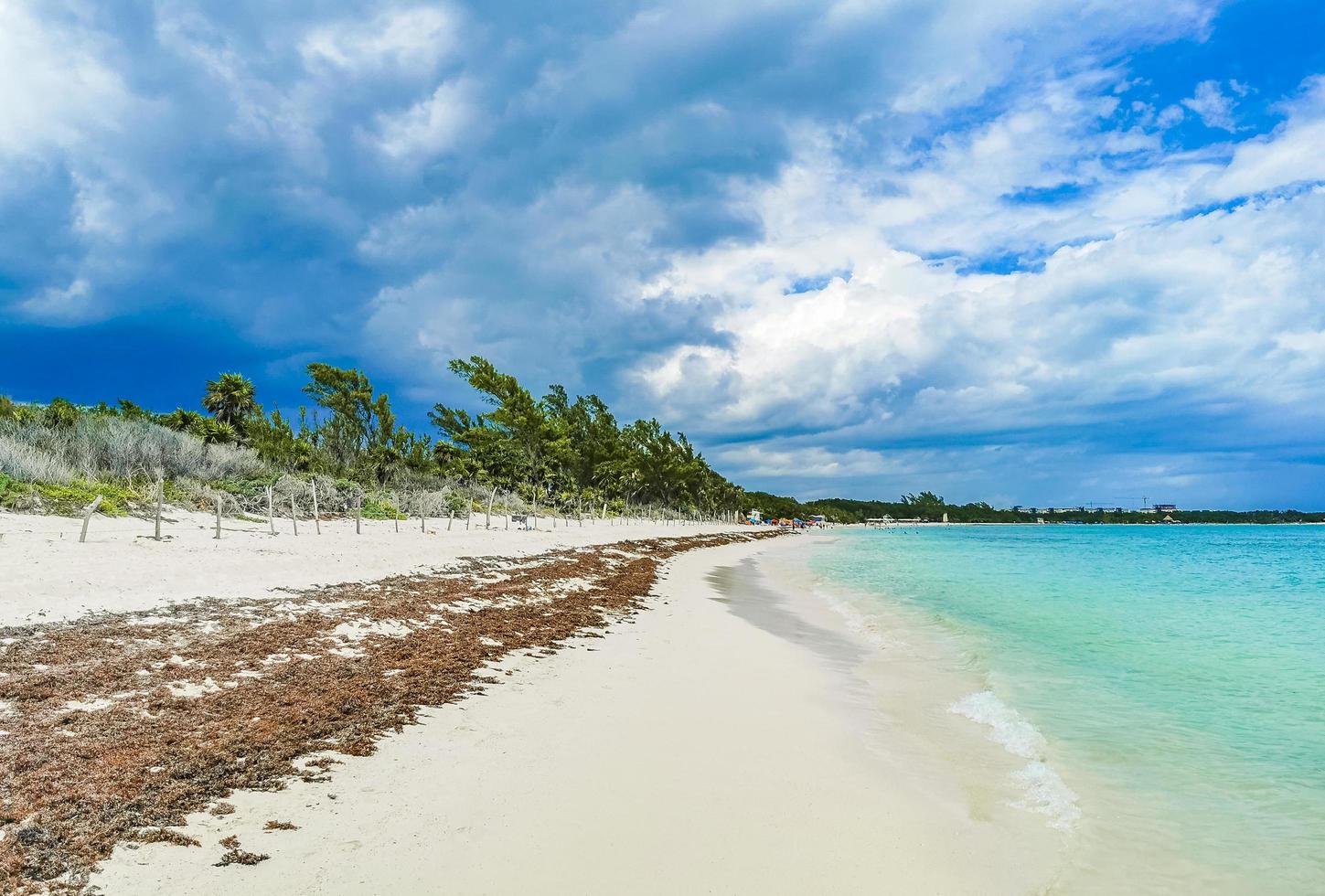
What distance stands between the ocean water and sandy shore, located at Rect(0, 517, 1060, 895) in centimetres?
71

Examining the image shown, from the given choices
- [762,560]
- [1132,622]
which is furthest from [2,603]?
[762,560]

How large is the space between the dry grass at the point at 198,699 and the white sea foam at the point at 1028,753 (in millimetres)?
5471

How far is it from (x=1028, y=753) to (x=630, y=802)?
4.30 meters

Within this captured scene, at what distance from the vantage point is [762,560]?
1451 inches

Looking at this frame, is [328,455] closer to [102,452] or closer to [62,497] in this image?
[102,452]

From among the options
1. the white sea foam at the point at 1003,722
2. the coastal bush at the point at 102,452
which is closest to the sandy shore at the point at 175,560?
the coastal bush at the point at 102,452

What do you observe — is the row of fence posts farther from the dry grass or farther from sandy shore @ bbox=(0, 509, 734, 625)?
the dry grass

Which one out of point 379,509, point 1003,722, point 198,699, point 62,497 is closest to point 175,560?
point 62,497

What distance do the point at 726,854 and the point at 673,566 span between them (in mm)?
23597

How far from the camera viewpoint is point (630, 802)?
15.6ft

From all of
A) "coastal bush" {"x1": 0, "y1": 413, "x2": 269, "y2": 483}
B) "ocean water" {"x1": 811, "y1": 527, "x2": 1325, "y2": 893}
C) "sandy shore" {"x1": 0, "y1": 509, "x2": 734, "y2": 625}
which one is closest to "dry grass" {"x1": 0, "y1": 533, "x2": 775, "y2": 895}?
"sandy shore" {"x1": 0, "y1": 509, "x2": 734, "y2": 625}

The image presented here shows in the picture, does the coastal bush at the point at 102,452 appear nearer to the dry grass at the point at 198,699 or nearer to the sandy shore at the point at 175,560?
the sandy shore at the point at 175,560

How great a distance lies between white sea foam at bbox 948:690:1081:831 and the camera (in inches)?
205

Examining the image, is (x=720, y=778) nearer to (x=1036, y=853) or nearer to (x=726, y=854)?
(x=726, y=854)
